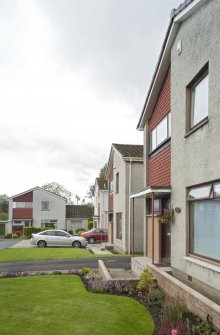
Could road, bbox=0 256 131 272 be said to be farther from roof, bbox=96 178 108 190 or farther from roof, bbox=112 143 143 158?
roof, bbox=96 178 108 190

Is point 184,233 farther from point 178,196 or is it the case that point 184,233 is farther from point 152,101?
point 152,101

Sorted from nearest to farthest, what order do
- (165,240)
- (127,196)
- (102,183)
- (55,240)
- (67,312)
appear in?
(67,312)
(165,240)
(127,196)
(55,240)
(102,183)

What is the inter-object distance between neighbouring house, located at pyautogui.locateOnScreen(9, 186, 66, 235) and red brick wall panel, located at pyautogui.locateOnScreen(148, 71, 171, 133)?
140 ft

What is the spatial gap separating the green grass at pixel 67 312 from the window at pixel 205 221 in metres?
2.11

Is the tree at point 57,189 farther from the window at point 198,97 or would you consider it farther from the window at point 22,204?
the window at point 198,97

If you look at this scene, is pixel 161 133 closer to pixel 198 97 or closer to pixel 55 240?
pixel 198 97

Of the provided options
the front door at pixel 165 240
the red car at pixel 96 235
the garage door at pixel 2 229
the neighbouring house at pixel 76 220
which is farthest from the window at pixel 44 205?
the front door at pixel 165 240

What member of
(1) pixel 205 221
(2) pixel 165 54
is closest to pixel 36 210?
(2) pixel 165 54

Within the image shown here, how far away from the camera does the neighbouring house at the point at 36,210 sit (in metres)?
56.0

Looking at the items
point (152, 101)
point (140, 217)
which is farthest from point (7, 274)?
point (140, 217)

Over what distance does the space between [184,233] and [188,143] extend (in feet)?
8.23

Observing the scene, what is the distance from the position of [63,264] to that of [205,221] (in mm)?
10384

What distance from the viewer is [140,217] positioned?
2377 centimetres

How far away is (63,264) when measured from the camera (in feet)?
59.7
